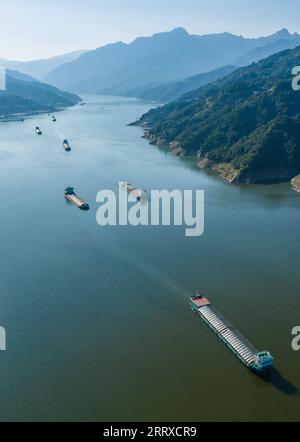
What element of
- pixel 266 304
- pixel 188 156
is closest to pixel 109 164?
pixel 188 156

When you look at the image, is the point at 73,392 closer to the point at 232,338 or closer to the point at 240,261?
the point at 232,338

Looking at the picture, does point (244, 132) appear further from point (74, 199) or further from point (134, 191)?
point (74, 199)

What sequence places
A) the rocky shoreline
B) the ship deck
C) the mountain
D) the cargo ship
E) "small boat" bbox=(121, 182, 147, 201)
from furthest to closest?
the mountain
the rocky shoreline
"small boat" bbox=(121, 182, 147, 201)
the ship deck
the cargo ship

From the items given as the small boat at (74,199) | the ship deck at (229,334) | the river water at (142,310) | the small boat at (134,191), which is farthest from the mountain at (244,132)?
the ship deck at (229,334)

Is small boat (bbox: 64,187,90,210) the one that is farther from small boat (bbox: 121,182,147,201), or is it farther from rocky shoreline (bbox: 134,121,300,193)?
rocky shoreline (bbox: 134,121,300,193)

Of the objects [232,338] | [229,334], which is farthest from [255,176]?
[232,338]

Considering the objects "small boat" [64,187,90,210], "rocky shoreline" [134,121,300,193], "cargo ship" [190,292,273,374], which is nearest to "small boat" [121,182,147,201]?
"small boat" [64,187,90,210]
